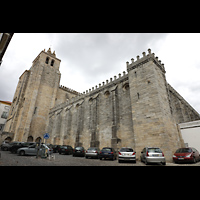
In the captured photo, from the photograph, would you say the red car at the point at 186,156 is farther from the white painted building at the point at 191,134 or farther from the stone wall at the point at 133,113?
the white painted building at the point at 191,134

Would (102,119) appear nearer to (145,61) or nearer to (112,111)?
(112,111)

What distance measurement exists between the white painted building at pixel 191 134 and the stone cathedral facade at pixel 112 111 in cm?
75

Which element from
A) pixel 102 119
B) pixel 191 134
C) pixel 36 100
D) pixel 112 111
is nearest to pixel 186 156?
pixel 191 134

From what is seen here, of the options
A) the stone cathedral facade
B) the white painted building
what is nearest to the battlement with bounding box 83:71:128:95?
the stone cathedral facade

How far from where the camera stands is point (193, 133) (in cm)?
1498

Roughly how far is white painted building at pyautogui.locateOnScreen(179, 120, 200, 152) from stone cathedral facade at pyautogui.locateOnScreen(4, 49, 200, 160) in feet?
2.47

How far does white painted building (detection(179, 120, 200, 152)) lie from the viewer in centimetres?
1464

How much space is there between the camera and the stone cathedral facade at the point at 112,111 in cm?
1405

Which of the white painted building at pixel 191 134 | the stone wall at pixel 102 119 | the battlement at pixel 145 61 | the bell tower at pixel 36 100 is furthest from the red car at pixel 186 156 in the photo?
the bell tower at pixel 36 100

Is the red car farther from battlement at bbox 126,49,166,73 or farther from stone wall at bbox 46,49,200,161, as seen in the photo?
battlement at bbox 126,49,166,73

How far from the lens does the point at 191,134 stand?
15055 millimetres
